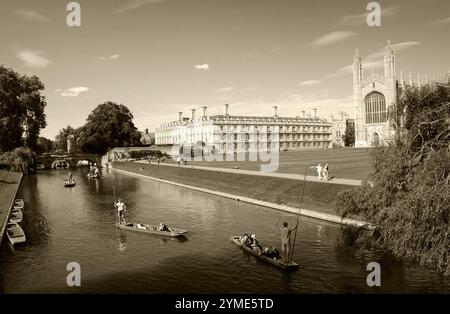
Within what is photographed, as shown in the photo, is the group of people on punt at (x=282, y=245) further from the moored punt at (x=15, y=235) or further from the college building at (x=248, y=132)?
the college building at (x=248, y=132)

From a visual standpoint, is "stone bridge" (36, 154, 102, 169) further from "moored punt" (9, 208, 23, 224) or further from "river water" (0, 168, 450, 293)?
"moored punt" (9, 208, 23, 224)

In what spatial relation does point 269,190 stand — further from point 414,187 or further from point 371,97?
point 371,97

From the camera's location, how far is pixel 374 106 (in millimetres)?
103875

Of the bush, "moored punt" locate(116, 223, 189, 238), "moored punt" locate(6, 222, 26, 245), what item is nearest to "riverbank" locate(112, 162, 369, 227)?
"moored punt" locate(116, 223, 189, 238)

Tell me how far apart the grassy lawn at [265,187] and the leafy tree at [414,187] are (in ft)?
22.5

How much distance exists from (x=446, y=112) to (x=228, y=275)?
1299cm

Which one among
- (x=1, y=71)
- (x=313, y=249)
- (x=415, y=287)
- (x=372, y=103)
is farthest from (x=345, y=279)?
(x=372, y=103)

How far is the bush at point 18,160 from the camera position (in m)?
68.4

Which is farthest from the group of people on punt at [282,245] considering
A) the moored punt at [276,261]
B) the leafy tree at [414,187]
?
the leafy tree at [414,187]

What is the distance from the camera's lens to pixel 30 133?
247 feet

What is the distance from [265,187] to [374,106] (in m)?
76.3

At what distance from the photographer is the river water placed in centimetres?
1727

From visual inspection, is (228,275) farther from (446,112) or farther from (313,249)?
(446,112)

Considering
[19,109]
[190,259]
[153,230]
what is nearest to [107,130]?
[19,109]
